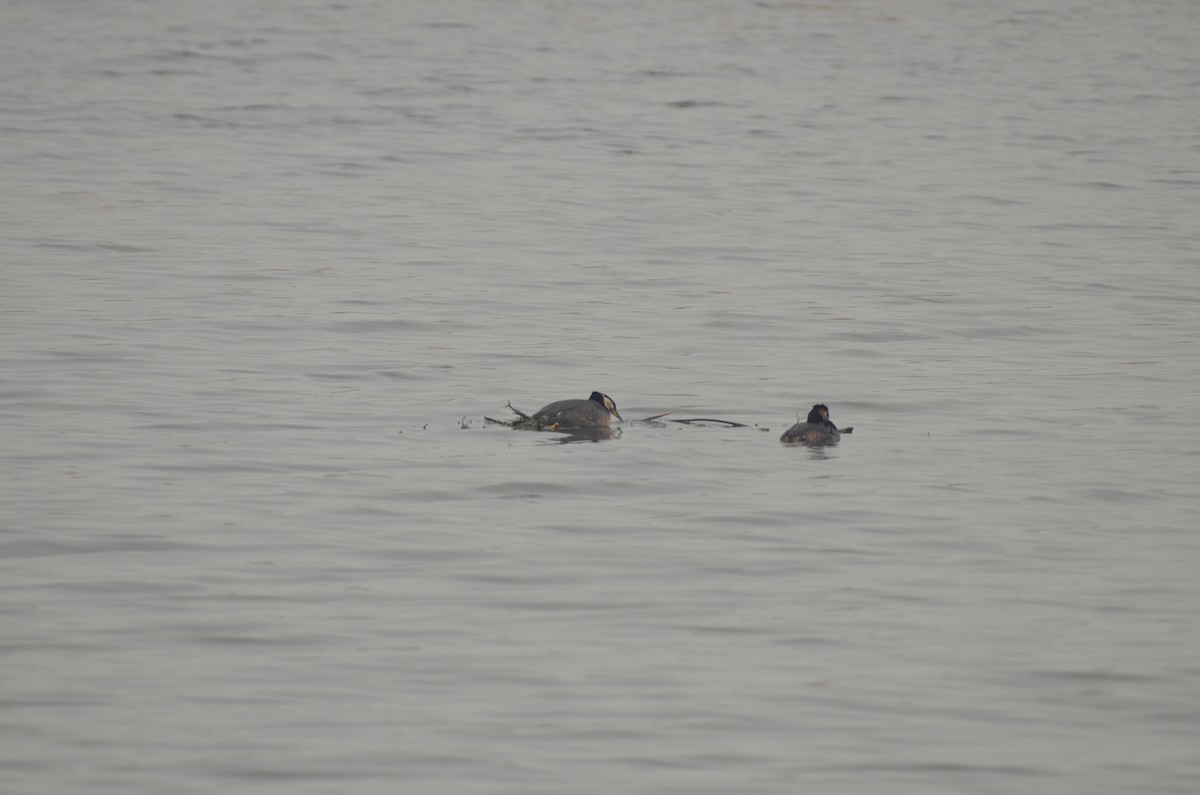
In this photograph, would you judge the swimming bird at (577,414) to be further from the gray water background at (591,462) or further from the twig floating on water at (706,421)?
the twig floating on water at (706,421)

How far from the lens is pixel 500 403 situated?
13.9 metres

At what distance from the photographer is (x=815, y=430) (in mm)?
12305

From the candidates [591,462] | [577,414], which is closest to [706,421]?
[577,414]

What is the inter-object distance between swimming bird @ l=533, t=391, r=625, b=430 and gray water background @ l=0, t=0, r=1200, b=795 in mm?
139

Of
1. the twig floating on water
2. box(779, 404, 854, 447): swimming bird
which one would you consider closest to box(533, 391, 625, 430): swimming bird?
the twig floating on water

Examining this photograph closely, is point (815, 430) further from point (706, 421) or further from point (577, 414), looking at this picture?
point (577, 414)

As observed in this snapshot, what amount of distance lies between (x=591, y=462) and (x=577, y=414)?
56cm

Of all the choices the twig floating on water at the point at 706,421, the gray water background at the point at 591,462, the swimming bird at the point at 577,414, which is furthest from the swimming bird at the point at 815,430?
the swimming bird at the point at 577,414

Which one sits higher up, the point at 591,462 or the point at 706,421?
the point at 706,421

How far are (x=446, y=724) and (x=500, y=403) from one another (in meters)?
6.60

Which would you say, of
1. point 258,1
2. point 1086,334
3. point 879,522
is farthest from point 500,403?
point 258,1

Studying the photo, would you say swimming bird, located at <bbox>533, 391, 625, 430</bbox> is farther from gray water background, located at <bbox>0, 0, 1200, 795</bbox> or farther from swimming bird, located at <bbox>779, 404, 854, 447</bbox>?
swimming bird, located at <bbox>779, 404, 854, 447</bbox>

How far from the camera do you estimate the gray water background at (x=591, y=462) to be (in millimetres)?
7488

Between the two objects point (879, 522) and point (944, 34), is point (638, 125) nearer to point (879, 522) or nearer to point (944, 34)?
point (944, 34)
